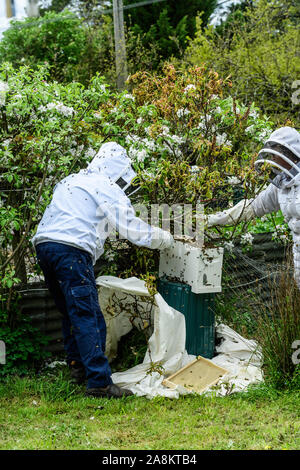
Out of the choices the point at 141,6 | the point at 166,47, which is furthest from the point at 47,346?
the point at 141,6

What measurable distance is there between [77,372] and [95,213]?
1.34 metres

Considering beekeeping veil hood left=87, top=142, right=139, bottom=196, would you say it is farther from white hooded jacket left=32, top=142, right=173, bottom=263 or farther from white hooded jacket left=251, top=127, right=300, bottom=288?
white hooded jacket left=251, top=127, right=300, bottom=288

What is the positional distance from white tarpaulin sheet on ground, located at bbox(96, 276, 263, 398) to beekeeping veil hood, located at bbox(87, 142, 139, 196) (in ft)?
2.84

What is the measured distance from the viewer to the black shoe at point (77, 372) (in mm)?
4625

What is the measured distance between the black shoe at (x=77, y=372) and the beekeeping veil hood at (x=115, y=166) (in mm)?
1511

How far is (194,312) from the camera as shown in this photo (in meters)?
4.89

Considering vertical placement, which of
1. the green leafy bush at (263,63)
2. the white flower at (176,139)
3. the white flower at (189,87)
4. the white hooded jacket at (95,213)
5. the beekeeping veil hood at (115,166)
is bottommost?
the white hooded jacket at (95,213)

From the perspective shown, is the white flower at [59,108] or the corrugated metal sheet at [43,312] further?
the corrugated metal sheet at [43,312]

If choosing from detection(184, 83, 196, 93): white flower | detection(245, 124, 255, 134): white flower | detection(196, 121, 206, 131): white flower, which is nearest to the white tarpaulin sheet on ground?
detection(196, 121, 206, 131): white flower

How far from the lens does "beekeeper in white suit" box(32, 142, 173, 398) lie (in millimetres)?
4293

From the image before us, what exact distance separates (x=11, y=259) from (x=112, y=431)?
187 cm

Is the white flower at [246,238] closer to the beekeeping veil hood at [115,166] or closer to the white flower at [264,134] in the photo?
the white flower at [264,134]

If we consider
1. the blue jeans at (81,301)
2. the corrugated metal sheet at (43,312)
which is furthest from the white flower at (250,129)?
the corrugated metal sheet at (43,312)

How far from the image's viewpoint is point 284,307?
14.0ft
